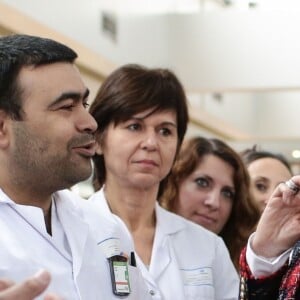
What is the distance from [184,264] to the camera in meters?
2.50

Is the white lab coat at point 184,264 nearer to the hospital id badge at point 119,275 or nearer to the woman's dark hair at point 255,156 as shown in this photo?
the hospital id badge at point 119,275

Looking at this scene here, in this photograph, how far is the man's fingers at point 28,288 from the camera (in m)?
1.22

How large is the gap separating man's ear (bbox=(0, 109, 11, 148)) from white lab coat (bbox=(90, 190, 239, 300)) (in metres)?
0.61

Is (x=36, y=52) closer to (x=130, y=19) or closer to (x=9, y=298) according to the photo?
(x=9, y=298)

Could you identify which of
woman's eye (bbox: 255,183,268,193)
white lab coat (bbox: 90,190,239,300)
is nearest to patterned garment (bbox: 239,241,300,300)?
white lab coat (bbox: 90,190,239,300)

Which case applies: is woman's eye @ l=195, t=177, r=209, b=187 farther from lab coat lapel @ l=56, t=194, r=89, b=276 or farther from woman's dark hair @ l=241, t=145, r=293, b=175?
lab coat lapel @ l=56, t=194, r=89, b=276

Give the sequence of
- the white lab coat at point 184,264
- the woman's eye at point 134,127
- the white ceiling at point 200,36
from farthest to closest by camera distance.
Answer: the white ceiling at point 200,36 → the woman's eye at point 134,127 → the white lab coat at point 184,264

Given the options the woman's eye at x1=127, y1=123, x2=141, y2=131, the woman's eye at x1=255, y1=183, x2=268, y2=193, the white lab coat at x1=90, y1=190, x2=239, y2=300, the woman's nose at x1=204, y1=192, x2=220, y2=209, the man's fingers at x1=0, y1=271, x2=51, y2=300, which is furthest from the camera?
the woman's eye at x1=255, y1=183, x2=268, y2=193

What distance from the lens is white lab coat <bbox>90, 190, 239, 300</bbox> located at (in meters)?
2.40

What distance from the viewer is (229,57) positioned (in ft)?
18.7

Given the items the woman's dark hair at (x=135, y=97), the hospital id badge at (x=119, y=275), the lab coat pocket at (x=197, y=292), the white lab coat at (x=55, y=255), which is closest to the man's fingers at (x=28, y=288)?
the white lab coat at (x=55, y=255)

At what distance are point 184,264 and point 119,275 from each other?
0.65 m

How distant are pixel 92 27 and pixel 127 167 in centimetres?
457

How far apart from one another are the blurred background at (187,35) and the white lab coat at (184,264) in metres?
1.48
